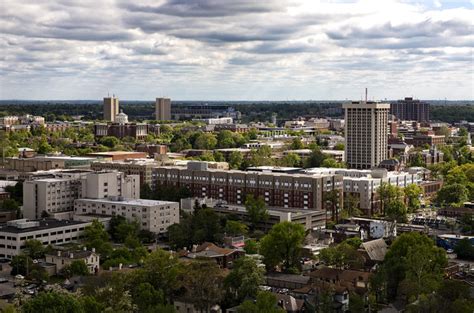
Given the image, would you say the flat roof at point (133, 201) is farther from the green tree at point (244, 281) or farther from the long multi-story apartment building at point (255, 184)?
the green tree at point (244, 281)

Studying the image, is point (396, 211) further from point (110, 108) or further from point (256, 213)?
point (110, 108)

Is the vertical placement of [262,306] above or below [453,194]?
below

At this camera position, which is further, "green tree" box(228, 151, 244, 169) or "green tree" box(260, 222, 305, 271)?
"green tree" box(228, 151, 244, 169)

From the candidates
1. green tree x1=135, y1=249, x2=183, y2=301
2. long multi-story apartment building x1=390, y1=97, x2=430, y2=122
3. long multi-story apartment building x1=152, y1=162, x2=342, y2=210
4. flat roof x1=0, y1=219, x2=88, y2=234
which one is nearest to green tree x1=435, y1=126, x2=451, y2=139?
long multi-story apartment building x1=390, y1=97, x2=430, y2=122

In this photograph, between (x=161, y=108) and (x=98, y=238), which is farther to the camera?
(x=161, y=108)

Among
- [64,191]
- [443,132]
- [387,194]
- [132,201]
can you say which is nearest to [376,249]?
[132,201]

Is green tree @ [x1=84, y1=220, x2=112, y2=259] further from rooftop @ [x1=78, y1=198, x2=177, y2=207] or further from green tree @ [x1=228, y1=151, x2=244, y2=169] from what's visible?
green tree @ [x1=228, y1=151, x2=244, y2=169]
